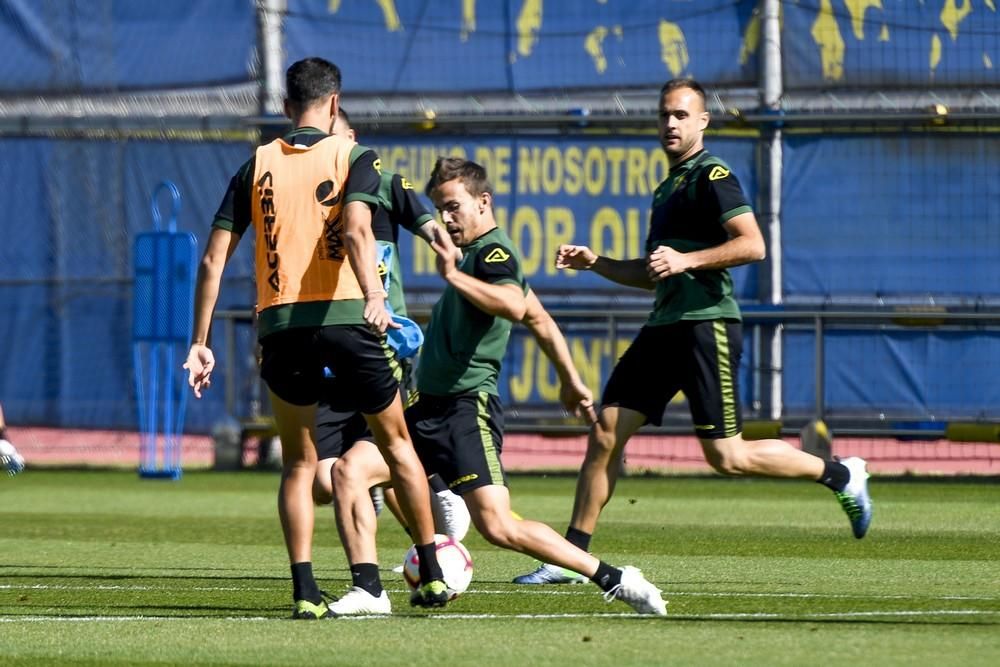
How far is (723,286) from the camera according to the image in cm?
841

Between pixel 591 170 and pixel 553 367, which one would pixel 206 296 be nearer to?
pixel 553 367

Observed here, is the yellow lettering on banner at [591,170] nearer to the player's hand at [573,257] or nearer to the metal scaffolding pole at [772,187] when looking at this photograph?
the metal scaffolding pole at [772,187]

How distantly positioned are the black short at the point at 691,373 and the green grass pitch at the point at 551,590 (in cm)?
75

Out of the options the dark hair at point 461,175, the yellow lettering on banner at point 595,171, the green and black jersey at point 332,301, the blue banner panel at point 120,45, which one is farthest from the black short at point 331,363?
the blue banner panel at point 120,45

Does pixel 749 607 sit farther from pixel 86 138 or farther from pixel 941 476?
pixel 86 138

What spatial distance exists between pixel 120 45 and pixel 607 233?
564 centimetres

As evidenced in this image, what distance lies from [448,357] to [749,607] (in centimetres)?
155

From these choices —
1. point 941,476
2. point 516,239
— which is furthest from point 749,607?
point 516,239

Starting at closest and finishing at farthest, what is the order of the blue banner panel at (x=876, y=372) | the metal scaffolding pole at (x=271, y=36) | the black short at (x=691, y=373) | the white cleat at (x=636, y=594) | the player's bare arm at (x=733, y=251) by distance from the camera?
the white cleat at (x=636, y=594), the player's bare arm at (x=733, y=251), the black short at (x=691, y=373), the blue banner panel at (x=876, y=372), the metal scaffolding pole at (x=271, y=36)

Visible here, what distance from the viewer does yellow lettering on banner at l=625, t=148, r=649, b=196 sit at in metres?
17.5

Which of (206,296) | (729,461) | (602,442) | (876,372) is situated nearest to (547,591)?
(602,442)

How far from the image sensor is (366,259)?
6609mm

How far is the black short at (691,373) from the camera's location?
8.32 meters

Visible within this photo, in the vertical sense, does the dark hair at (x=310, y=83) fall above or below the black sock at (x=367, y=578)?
above
